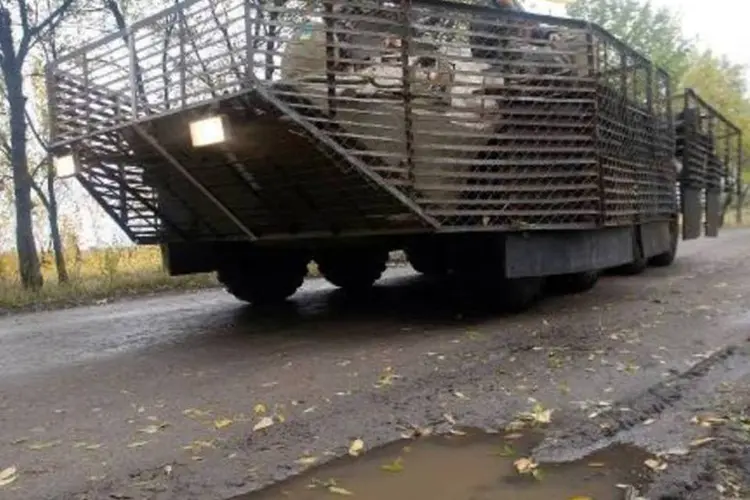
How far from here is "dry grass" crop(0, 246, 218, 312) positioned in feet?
35.4

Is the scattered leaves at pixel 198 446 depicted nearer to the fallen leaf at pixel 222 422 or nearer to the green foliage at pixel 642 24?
the fallen leaf at pixel 222 422

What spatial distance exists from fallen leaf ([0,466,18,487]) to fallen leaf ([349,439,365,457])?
1456 millimetres

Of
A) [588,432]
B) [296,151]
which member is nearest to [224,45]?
[296,151]

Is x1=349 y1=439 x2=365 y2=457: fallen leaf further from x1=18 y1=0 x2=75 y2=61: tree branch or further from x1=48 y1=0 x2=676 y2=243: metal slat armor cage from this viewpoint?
x1=18 y1=0 x2=75 y2=61: tree branch

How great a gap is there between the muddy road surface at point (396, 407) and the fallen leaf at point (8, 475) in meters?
0.01

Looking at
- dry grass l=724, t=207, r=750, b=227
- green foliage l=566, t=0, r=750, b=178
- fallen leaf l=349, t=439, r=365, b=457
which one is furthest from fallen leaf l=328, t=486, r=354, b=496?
dry grass l=724, t=207, r=750, b=227

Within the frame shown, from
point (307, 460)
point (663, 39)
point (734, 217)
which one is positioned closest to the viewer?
point (307, 460)

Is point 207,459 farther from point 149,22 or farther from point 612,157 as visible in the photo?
point 612,157

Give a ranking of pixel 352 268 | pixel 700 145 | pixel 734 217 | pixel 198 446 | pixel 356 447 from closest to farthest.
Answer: pixel 356 447
pixel 198 446
pixel 352 268
pixel 700 145
pixel 734 217

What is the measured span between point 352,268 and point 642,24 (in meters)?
24.8

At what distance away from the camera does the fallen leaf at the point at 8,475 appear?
10.3 ft

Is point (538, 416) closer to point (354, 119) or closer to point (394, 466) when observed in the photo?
point (394, 466)

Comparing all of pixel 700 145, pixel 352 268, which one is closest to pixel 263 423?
pixel 352 268

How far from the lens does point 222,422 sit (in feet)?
12.7
